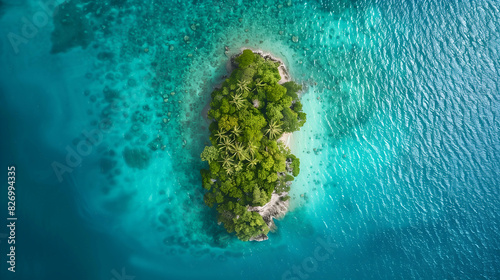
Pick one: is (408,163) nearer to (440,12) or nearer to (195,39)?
(440,12)

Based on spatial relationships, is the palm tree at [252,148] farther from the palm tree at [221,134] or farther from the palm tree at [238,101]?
the palm tree at [238,101]

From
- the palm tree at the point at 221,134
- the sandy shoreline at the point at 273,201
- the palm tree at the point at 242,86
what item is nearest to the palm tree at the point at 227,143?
the palm tree at the point at 221,134

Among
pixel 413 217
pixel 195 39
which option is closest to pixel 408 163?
pixel 413 217

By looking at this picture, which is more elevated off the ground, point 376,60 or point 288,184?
point 376,60

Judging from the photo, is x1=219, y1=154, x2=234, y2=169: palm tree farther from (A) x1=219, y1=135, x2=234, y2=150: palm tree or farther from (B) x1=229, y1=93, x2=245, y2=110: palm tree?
(B) x1=229, y1=93, x2=245, y2=110: palm tree

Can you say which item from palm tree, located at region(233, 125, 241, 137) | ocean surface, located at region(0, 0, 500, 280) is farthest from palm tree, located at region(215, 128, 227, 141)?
ocean surface, located at region(0, 0, 500, 280)

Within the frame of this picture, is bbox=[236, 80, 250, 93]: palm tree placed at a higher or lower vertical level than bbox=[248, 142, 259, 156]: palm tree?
higher
